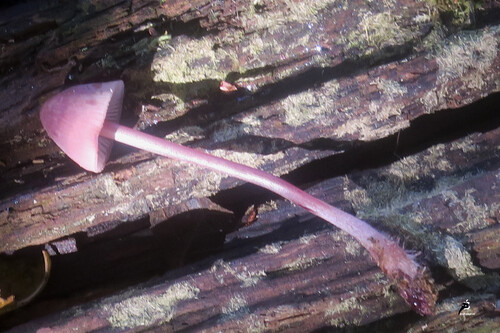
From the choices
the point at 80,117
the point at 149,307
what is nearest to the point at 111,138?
the point at 80,117

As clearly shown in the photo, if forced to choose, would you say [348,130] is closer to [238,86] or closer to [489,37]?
[238,86]

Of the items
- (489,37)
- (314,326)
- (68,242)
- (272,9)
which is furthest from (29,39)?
(489,37)

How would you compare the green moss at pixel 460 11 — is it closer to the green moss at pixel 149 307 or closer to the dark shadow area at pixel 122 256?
the dark shadow area at pixel 122 256

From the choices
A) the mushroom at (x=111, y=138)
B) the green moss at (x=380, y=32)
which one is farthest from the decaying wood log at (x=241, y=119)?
the mushroom at (x=111, y=138)

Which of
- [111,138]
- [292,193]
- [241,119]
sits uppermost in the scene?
[111,138]
